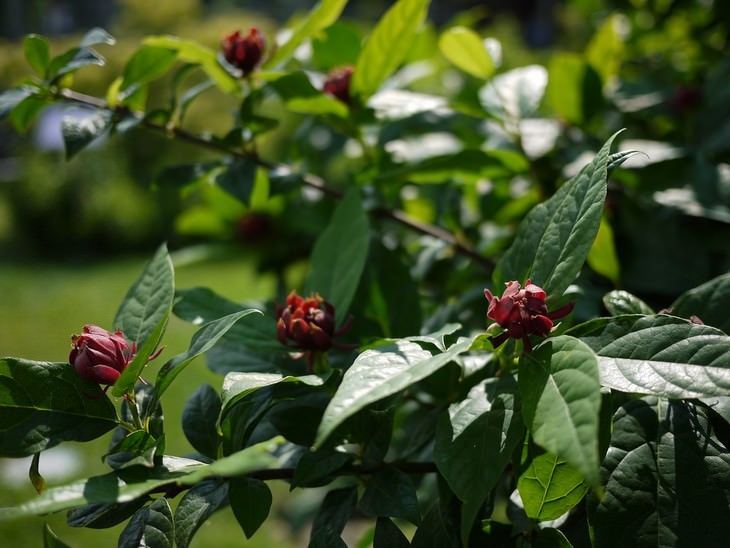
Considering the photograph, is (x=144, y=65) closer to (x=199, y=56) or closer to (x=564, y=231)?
(x=199, y=56)

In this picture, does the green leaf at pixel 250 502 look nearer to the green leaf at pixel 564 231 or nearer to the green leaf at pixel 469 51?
the green leaf at pixel 564 231

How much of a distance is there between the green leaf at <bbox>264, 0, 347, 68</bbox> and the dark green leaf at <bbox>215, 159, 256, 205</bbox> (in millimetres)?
174

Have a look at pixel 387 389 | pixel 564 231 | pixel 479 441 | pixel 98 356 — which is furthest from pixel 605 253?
pixel 98 356

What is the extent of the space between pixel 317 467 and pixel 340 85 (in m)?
0.64

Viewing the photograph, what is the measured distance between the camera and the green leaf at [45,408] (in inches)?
26.1

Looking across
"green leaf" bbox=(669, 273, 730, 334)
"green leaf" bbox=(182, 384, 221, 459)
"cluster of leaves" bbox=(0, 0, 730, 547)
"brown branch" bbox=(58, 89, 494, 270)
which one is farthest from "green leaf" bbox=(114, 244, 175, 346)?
"green leaf" bbox=(669, 273, 730, 334)

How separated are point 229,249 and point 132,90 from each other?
56cm

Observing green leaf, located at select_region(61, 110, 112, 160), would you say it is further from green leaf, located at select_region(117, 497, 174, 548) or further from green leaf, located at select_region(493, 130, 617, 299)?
green leaf, located at select_region(493, 130, 617, 299)

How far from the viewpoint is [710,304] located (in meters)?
0.78

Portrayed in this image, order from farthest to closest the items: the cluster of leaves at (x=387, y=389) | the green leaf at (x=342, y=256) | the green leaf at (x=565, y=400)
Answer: the green leaf at (x=342, y=256)
the cluster of leaves at (x=387, y=389)
the green leaf at (x=565, y=400)

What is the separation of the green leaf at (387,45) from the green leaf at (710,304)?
21.9 inches

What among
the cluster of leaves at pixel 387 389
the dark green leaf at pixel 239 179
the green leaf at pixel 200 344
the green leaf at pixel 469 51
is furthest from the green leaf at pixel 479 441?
the green leaf at pixel 469 51

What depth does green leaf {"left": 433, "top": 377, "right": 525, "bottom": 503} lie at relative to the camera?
623 millimetres

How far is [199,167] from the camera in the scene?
1105mm
